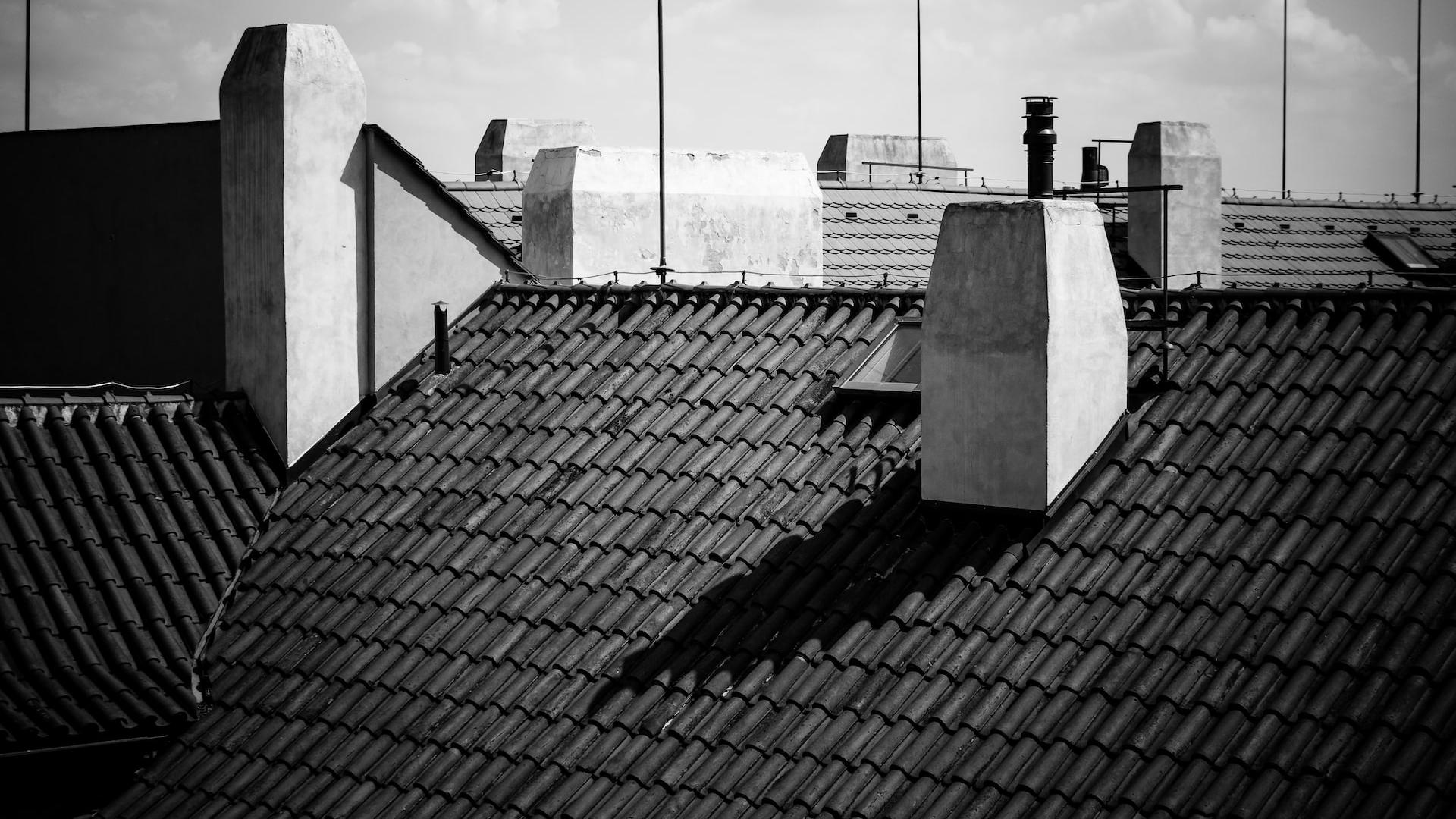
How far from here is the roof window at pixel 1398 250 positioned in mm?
24875

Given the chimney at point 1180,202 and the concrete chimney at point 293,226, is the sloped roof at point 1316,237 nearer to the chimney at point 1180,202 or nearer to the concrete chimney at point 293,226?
the chimney at point 1180,202

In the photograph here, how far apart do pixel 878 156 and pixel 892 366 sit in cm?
1996

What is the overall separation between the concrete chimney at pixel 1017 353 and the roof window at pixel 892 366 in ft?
3.72

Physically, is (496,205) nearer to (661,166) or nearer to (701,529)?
(661,166)

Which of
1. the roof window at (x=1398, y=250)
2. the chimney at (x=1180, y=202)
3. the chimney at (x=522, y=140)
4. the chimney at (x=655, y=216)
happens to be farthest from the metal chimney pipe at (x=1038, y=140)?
the roof window at (x=1398, y=250)

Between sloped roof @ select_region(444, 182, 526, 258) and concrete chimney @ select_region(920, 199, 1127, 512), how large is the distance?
38.4 feet

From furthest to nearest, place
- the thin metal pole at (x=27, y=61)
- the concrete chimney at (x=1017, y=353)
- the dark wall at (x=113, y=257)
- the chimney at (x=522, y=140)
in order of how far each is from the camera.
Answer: the chimney at (x=522, y=140), the thin metal pole at (x=27, y=61), the dark wall at (x=113, y=257), the concrete chimney at (x=1017, y=353)

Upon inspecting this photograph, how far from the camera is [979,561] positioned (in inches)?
320

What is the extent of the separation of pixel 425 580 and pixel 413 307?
9.18 ft

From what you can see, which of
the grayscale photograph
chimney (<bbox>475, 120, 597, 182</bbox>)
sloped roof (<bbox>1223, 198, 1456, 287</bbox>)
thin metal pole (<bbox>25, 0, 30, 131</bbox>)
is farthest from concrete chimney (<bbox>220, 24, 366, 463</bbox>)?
sloped roof (<bbox>1223, 198, 1456, 287</bbox>)

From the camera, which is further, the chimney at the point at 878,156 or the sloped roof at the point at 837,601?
the chimney at the point at 878,156

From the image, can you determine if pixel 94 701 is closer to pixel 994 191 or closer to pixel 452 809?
pixel 452 809

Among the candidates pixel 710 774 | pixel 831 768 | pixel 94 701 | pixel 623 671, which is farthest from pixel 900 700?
pixel 94 701

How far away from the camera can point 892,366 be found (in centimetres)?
988
